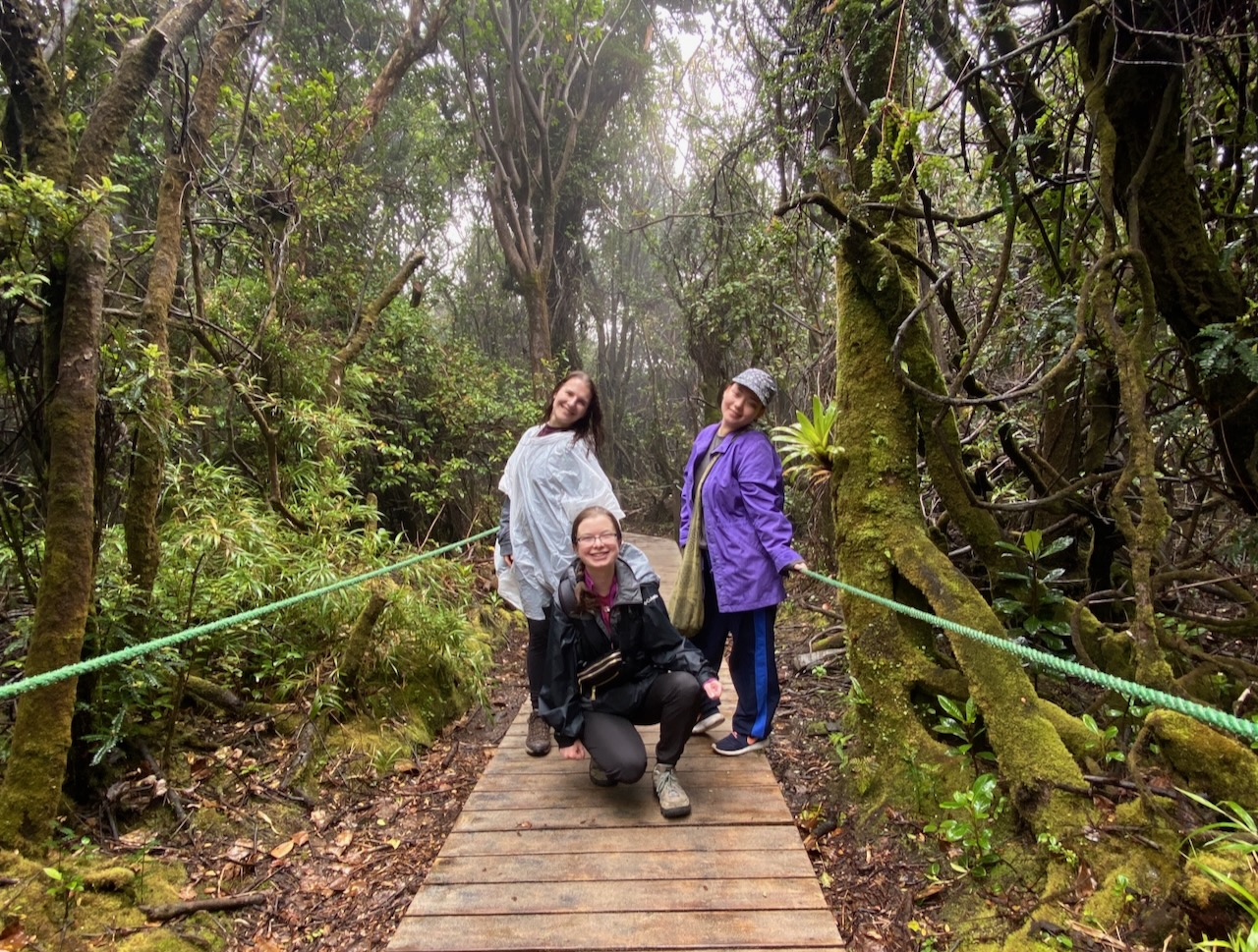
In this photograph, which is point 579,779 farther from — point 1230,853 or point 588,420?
point 1230,853

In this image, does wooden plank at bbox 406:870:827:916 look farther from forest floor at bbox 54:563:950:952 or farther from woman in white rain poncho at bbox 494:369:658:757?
woman in white rain poncho at bbox 494:369:658:757

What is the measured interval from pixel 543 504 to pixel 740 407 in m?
1.05

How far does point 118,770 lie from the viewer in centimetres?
258

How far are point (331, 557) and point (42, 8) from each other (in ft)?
10.3

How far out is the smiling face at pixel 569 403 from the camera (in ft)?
10.8

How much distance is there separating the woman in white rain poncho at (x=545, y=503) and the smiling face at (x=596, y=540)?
0.27 m

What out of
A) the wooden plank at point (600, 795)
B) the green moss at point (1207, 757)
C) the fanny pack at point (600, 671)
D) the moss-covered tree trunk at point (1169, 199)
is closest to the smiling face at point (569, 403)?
the fanny pack at point (600, 671)

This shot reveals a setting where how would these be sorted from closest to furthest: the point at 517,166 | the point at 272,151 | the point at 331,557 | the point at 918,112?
the point at 918,112 → the point at 331,557 → the point at 272,151 → the point at 517,166

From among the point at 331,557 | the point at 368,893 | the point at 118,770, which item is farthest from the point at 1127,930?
the point at 331,557

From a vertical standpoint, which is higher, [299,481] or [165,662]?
[299,481]

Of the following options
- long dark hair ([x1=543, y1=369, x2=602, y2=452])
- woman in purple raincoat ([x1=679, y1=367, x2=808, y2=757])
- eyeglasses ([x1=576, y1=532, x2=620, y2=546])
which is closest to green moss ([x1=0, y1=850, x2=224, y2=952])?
eyeglasses ([x1=576, y1=532, x2=620, y2=546])

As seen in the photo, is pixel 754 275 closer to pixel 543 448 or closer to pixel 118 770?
pixel 543 448

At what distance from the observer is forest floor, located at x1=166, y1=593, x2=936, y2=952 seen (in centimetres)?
219

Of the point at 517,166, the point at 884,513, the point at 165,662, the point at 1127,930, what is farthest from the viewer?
the point at 517,166
